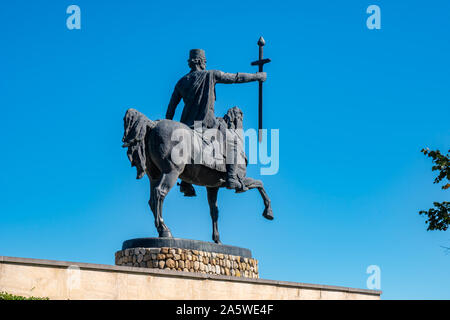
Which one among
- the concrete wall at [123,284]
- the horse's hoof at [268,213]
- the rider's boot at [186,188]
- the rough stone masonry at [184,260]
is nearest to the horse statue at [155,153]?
the rough stone masonry at [184,260]

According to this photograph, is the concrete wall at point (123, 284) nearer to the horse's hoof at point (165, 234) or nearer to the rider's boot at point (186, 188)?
the horse's hoof at point (165, 234)

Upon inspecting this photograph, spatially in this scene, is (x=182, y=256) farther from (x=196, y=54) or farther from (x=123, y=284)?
(x=196, y=54)

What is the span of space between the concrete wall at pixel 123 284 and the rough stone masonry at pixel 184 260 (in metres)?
0.91

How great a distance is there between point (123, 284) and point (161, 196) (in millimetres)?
2476

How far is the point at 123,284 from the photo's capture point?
12695 mm

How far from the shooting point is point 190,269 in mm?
14719

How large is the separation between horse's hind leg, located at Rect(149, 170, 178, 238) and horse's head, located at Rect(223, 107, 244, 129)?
2.39 meters

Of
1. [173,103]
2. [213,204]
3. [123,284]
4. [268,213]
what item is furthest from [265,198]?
[123,284]

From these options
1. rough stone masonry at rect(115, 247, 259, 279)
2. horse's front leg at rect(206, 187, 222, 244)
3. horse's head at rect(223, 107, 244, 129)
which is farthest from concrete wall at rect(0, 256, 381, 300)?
horse's head at rect(223, 107, 244, 129)

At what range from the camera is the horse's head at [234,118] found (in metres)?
16.7
